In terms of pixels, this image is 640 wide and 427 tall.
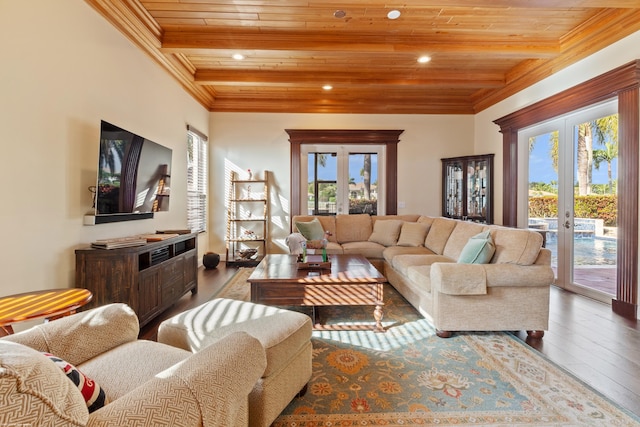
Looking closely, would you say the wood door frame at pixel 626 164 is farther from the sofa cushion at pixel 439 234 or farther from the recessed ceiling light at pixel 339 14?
the recessed ceiling light at pixel 339 14

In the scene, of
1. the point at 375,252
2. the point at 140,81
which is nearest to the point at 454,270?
the point at 375,252

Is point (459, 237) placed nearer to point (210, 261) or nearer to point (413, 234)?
point (413, 234)

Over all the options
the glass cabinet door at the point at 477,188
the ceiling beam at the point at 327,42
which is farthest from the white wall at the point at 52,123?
the glass cabinet door at the point at 477,188

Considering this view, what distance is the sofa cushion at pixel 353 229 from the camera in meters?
5.24

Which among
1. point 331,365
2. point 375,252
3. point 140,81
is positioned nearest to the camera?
point 331,365

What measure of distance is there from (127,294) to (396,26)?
151 inches

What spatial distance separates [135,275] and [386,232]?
3580 millimetres

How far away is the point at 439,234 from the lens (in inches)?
172

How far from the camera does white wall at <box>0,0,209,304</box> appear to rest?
1.98 metres

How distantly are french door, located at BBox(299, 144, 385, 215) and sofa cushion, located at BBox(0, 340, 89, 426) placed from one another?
588 cm

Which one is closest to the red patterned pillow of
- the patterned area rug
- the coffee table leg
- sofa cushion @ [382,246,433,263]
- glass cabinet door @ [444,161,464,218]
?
the patterned area rug

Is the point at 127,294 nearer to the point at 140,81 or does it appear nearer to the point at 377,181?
the point at 140,81

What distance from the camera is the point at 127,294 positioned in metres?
2.53

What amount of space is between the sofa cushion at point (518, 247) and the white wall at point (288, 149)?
3.40 metres
